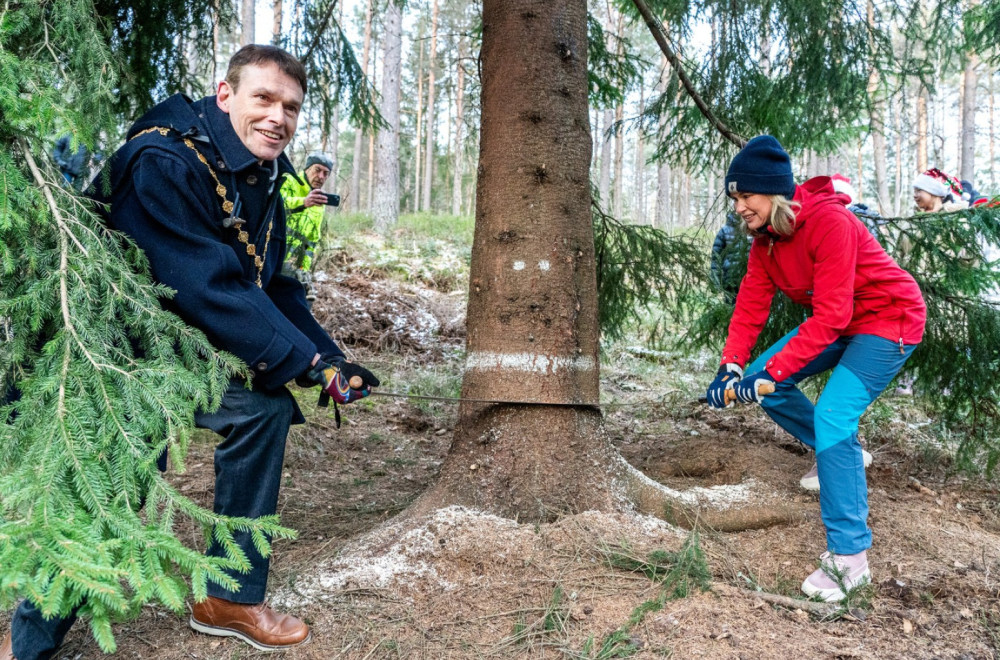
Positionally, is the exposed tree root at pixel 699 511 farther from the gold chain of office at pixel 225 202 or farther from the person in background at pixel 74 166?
the person in background at pixel 74 166

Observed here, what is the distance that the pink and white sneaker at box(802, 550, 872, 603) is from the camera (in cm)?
272

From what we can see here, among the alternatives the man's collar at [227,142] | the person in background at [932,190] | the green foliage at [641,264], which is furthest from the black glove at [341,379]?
the person in background at [932,190]

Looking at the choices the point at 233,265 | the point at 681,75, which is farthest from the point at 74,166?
the point at 681,75

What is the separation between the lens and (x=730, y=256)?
15.1 ft

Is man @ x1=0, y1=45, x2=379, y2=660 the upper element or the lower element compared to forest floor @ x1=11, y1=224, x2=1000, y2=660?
upper

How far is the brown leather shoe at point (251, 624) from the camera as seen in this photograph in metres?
2.40

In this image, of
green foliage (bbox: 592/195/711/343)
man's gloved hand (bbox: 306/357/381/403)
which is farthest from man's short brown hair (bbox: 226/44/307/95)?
green foliage (bbox: 592/195/711/343)

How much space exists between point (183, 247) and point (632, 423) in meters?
4.43

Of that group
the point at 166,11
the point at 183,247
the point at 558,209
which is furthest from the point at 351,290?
the point at 183,247

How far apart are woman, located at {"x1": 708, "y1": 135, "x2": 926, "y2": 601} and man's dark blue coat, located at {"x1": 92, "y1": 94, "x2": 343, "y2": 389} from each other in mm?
2051

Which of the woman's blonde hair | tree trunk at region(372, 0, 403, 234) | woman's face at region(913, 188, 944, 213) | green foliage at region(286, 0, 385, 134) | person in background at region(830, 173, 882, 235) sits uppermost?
tree trunk at region(372, 0, 403, 234)

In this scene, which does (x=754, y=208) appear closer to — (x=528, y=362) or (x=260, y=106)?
(x=528, y=362)

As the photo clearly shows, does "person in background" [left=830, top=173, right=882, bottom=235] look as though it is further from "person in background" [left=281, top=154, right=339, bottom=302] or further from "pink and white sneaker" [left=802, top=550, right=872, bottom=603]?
"person in background" [left=281, top=154, right=339, bottom=302]

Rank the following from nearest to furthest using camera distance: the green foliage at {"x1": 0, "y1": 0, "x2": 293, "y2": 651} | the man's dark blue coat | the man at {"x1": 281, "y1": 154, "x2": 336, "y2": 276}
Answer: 1. the green foliage at {"x1": 0, "y1": 0, "x2": 293, "y2": 651}
2. the man's dark blue coat
3. the man at {"x1": 281, "y1": 154, "x2": 336, "y2": 276}
